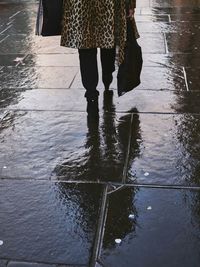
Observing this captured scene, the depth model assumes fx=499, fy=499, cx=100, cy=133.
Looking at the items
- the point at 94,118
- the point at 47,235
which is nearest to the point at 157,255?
the point at 47,235

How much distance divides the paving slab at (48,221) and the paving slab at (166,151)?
0.43 meters

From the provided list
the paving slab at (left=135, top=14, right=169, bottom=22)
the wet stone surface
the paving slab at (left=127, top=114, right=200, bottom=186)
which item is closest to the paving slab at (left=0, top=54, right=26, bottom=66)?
the paving slab at (left=127, top=114, right=200, bottom=186)

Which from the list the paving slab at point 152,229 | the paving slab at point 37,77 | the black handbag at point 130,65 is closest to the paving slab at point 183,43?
the paving slab at point 37,77

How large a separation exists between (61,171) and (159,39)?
158 inches

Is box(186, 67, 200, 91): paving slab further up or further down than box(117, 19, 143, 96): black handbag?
further down

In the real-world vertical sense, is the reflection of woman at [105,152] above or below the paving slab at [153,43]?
above

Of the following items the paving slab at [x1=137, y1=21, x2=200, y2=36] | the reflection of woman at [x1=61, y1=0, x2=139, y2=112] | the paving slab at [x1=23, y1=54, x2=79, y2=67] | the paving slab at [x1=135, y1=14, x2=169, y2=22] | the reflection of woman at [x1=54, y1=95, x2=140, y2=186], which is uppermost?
the reflection of woman at [x1=61, y1=0, x2=139, y2=112]

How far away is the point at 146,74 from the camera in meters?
5.69

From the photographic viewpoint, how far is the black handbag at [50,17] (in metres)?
4.25

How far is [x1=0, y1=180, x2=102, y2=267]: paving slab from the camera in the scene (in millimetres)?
2773

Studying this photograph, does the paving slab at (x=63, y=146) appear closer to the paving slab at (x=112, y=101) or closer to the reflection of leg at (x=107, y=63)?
the paving slab at (x=112, y=101)

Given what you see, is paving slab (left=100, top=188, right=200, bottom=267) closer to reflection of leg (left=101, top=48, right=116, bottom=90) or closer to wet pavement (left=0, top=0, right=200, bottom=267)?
wet pavement (left=0, top=0, right=200, bottom=267)

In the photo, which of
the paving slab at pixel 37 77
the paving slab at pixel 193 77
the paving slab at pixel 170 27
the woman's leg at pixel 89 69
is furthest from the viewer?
the paving slab at pixel 170 27

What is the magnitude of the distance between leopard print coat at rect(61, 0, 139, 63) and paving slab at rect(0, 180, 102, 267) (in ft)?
4.73
